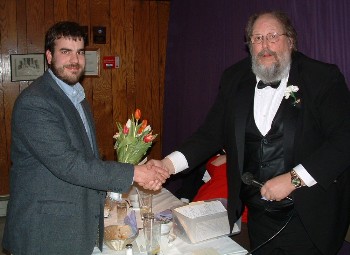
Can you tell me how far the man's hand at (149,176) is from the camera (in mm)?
2002

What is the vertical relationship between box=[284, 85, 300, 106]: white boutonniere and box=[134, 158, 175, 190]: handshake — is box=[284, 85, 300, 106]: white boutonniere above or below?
above

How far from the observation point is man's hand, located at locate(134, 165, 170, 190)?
200 centimetres

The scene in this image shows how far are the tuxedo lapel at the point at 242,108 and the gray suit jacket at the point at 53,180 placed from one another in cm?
56

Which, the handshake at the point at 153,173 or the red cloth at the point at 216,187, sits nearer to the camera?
the handshake at the point at 153,173

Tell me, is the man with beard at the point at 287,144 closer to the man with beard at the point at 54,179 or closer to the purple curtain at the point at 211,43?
the purple curtain at the point at 211,43

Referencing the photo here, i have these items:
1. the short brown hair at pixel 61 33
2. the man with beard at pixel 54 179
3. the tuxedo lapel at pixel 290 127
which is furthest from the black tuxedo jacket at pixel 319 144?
the short brown hair at pixel 61 33

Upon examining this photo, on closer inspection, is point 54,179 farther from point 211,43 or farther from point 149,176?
point 211,43

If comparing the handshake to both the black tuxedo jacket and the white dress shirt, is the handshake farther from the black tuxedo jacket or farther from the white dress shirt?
the white dress shirt

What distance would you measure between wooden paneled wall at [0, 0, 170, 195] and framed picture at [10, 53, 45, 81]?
5 cm

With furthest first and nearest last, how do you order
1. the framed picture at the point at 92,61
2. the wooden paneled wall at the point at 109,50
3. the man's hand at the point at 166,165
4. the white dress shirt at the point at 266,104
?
the framed picture at the point at 92,61 < the wooden paneled wall at the point at 109,50 < the man's hand at the point at 166,165 < the white dress shirt at the point at 266,104

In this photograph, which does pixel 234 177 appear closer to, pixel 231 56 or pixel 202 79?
pixel 231 56

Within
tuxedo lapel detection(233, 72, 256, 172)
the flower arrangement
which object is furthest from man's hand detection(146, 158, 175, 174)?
tuxedo lapel detection(233, 72, 256, 172)

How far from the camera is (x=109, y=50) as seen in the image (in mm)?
4848

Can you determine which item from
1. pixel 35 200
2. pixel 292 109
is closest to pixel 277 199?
pixel 292 109
